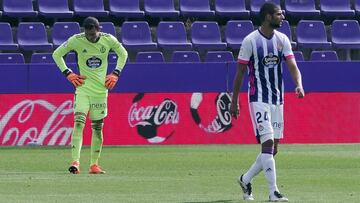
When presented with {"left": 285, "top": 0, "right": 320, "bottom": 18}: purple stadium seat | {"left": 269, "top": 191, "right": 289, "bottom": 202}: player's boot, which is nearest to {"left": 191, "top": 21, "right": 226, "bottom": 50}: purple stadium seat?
{"left": 285, "top": 0, "right": 320, "bottom": 18}: purple stadium seat

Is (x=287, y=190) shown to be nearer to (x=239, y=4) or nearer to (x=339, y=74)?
(x=339, y=74)

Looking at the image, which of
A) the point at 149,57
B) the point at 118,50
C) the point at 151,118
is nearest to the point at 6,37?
the point at 149,57

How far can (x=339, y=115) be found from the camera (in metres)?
23.4

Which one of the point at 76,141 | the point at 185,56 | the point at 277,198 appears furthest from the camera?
the point at 185,56

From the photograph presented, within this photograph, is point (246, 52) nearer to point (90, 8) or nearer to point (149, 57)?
point (149, 57)

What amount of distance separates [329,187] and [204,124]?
989cm

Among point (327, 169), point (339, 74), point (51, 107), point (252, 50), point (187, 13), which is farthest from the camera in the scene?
point (187, 13)

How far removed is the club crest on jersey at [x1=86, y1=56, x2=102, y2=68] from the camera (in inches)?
638

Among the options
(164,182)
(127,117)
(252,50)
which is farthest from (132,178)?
(127,117)

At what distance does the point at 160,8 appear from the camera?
2856cm

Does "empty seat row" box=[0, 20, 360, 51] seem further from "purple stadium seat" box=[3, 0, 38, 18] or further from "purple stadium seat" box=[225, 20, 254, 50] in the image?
"purple stadium seat" box=[3, 0, 38, 18]

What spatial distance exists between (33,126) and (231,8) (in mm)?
8723

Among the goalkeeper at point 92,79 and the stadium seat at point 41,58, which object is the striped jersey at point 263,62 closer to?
the goalkeeper at point 92,79

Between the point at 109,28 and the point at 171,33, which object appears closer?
the point at 109,28
